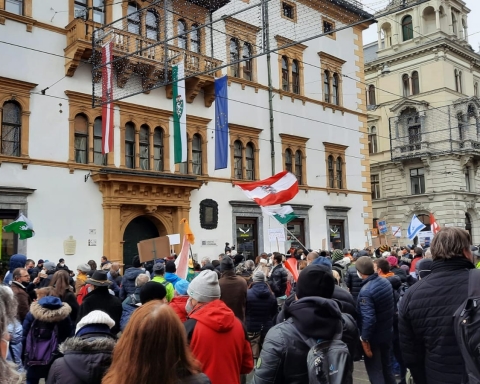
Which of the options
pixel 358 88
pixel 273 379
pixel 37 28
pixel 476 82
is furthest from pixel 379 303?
pixel 476 82

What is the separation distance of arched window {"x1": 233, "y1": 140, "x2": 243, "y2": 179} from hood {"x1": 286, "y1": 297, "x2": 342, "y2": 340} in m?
19.4

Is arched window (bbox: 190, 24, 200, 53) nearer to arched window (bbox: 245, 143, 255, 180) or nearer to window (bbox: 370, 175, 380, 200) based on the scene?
arched window (bbox: 245, 143, 255, 180)

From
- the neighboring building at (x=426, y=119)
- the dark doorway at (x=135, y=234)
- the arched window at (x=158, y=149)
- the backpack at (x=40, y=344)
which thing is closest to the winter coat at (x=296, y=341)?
the backpack at (x=40, y=344)

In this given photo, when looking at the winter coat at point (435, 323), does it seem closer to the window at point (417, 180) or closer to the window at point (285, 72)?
the window at point (285, 72)

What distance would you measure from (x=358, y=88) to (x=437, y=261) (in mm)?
26549

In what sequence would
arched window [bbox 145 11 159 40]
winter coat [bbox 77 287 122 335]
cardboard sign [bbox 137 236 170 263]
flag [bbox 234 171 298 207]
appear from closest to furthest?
Answer: winter coat [bbox 77 287 122 335] < cardboard sign [bbox 137 236 170 263] < flag [bbox 234 171 298 207] < arched window [bbox 145 11 159 40]

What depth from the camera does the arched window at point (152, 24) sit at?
1995 cm

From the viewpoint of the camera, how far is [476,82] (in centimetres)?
4628

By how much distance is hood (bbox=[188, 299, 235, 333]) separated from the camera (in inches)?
155

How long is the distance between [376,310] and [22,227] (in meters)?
11.8

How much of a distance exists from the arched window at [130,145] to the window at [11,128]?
12.9 ft

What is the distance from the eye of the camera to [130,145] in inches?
764

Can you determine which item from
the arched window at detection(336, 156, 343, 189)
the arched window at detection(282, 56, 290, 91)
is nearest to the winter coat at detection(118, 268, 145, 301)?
the arched window at detection(282, 56, 290, 91)

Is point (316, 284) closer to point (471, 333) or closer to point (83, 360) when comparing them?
point (471, 333)
